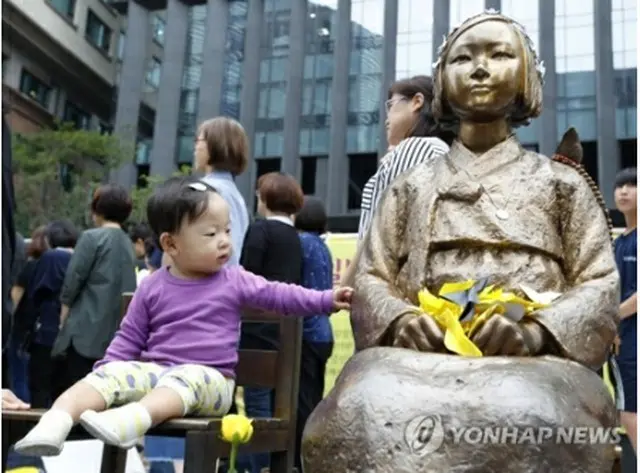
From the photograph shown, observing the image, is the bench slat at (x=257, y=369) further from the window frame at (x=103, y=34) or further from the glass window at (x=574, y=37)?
the window frame at (x=103, y=34)

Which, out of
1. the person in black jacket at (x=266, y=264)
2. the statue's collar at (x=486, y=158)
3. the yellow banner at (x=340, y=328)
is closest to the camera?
the statue's collar at (x=486, y=158)

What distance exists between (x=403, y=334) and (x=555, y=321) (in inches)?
14.1

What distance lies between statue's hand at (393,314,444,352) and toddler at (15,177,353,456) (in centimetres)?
47

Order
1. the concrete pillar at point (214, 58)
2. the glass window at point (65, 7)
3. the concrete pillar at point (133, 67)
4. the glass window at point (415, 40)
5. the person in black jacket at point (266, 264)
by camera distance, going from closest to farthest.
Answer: the person in black jacket at point (266, 264) → the glass window at point (415, 40) → the concrete pillar at point (214, 58) → the glass window at point (65, 7) → the concrete pillar at point (133, 67)

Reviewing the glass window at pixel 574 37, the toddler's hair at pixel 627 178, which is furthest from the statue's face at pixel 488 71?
the glass window at pixel 574 37

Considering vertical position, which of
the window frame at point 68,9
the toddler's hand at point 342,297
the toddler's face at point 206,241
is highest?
the window frame at point 68,9

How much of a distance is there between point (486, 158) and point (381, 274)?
447 mm

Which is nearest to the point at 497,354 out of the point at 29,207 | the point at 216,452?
the point at 216,452

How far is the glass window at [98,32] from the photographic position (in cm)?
2580

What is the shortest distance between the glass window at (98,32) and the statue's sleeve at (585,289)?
25.4 m

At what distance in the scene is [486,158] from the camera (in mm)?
2311

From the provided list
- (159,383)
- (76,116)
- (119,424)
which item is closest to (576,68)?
(76,116)

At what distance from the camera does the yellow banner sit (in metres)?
5.78

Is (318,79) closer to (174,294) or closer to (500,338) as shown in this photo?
(174,294)
